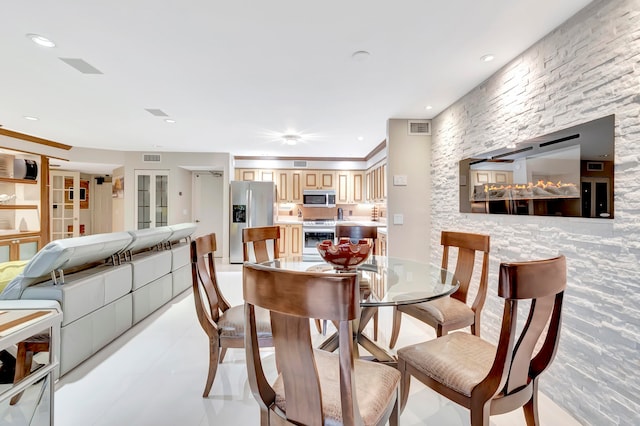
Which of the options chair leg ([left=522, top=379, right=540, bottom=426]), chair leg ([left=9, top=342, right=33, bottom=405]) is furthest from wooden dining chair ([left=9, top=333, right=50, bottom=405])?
chair leg ([left=522, top=379, right=540, bottom=426])

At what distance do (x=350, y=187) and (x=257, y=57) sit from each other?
4.55 metres

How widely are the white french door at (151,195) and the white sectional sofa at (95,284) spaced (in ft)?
10.4

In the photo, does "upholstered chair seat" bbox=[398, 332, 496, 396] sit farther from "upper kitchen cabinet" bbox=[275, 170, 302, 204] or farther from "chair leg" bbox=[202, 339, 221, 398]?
"upper kitchen cabinet" bbox=[275, 170, 302, 204]

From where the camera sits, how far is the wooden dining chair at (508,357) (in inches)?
42.1

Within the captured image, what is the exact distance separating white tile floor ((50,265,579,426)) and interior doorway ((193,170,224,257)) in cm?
453

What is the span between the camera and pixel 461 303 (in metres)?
2.16

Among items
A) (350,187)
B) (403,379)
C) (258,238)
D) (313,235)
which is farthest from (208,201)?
(403,379)

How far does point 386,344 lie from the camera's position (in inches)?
102

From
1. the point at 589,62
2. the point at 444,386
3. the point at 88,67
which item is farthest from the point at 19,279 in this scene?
the point at 589,62

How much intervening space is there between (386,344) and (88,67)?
343 centimetres

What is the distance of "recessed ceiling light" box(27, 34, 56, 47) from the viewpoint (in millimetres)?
2042

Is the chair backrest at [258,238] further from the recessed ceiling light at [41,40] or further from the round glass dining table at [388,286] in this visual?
the recessed ceiling light at [41,40]

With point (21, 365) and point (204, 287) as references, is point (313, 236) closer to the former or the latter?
point (204, 287)

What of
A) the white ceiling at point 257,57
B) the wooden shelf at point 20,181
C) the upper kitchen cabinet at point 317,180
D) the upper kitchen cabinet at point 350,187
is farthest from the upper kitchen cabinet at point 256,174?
the wooden shelf at point 20,181
